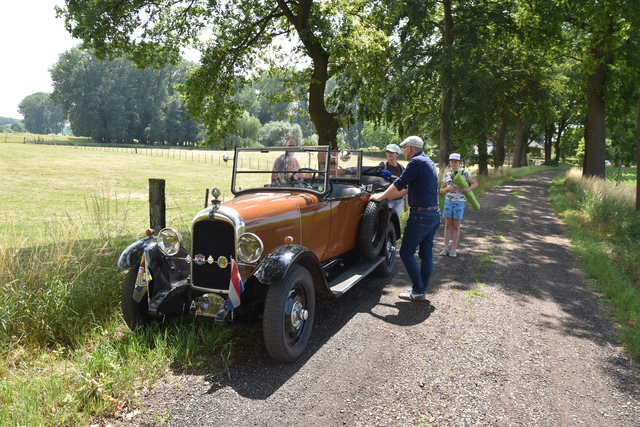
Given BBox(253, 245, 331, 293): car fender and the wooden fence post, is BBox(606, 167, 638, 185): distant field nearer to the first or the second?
BBox(253, 245, 331, 293): car fender

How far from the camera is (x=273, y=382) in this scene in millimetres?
3693

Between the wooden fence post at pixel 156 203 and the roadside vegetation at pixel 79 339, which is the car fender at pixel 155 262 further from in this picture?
the wooden fence post at pixel 156 203

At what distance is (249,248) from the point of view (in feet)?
13.3

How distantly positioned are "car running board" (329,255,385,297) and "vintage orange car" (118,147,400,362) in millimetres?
12

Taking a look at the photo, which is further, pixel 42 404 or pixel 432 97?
pixel 432 97

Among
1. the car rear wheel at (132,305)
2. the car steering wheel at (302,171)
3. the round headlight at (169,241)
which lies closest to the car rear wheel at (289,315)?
the round headlight at (169,241)

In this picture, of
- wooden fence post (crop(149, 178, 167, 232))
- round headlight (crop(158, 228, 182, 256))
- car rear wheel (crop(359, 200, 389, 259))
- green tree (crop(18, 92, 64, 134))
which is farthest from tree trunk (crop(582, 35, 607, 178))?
green tree (crop(18, 92, 64, 134))

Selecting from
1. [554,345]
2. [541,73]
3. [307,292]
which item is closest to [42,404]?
[307,292]

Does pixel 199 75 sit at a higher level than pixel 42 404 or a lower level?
higher

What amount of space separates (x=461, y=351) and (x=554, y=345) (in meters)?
1.03

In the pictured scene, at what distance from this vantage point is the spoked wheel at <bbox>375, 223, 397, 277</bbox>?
6668mm

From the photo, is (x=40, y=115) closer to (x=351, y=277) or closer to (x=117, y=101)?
(x=117, y=101)

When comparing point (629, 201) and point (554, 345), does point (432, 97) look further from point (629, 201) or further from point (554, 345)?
point (554, 345)

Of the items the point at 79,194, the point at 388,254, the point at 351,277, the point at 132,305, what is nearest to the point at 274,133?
the point at 79,194
